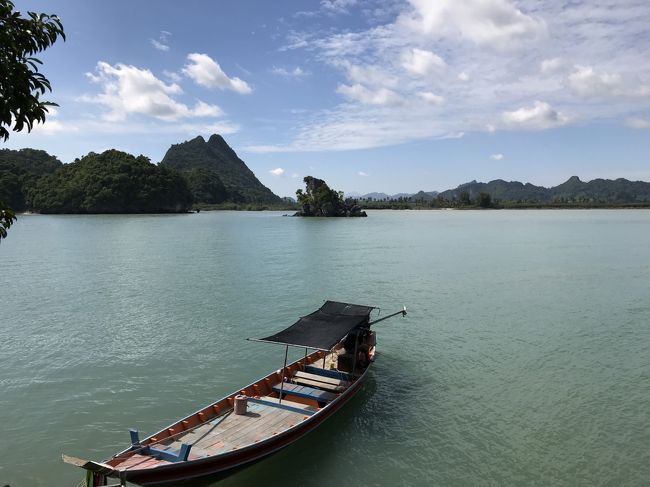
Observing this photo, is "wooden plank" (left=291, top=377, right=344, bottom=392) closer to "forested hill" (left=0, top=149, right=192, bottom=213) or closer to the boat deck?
the boat deck

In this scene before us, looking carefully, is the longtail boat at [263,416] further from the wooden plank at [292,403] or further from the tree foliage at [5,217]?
the tree foliage at [5,217]

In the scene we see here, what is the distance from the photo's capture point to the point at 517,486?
12266 mm

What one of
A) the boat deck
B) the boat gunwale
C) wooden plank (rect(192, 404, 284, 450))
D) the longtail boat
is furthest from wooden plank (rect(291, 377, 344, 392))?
wooden plank (rect(192, 404, 284, 450))

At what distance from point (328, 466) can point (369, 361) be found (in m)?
5.76

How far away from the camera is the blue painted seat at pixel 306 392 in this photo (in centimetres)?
1497

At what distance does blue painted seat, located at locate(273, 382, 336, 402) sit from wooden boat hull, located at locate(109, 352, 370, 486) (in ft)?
2.39

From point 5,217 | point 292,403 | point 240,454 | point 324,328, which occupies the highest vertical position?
point 5,217

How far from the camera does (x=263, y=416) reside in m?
13.5

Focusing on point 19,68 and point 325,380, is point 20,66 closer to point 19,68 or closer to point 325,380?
point 19,68

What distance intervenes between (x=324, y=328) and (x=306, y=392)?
2.44 metres

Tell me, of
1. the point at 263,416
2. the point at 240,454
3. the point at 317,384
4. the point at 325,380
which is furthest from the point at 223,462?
the point at 325,380

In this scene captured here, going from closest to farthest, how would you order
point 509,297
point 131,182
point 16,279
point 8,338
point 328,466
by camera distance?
point 328,466 → point 8,338 → point 509,297 → point 16,279 → point 131,182

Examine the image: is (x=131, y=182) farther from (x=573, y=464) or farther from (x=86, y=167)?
(x=573, y=464)

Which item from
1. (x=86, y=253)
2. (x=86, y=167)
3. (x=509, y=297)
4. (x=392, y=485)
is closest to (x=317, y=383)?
(x=392, y=485)
